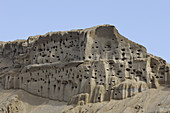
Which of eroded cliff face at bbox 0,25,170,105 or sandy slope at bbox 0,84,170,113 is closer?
sandy slope at bbox 0,84,170,113

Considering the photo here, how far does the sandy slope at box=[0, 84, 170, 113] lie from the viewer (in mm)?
46219

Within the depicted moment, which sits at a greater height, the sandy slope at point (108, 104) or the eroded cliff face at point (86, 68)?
the eroded cliff face at point (86, 68)

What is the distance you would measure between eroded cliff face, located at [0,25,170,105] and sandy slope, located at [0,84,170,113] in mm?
A: 805

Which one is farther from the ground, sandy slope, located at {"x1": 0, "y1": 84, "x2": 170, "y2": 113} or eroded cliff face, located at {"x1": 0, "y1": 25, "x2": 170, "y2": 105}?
eroded cliff face, located at {"x1": 0, "y1": 25, "x2": 170, "y2": 105}

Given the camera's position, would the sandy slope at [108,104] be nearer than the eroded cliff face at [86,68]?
Yes

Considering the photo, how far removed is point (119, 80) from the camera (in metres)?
50.9

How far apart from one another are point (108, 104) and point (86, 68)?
5523 millimetres

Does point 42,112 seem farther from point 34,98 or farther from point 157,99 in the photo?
point 157,99

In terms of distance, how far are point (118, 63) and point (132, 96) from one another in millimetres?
4648

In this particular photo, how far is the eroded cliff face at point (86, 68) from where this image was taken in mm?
50375

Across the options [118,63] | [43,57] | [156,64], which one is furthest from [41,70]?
[156,64]

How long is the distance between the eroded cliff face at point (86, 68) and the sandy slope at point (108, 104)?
805mm

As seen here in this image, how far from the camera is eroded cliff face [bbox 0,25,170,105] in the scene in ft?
165

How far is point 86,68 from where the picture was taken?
52.0 meters
